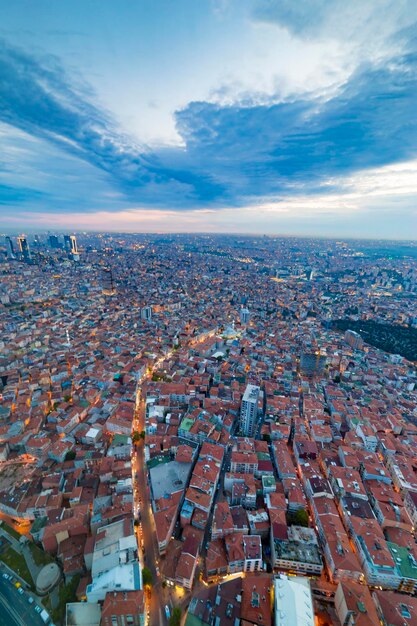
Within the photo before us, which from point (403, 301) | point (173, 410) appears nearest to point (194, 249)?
point (403, 301)

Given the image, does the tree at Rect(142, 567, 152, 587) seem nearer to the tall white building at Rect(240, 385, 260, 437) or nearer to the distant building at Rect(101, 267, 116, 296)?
the tall white building at Rect(240, 385, 260, 437)

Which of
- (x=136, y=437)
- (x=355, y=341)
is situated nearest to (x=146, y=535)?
(x=136, y=437)

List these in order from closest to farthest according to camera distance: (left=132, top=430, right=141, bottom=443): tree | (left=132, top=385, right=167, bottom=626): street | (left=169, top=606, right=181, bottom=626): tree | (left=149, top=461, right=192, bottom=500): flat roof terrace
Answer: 1. (left=169, top=606, right=181, bottom=626): tree
2. (left=132, top=385, right=167, bottom=626): street
3. (left=149, top=461, right=192, bottom=500): flat roof terrace
4. (left=132, top=430, right=141, bottom=443): tree

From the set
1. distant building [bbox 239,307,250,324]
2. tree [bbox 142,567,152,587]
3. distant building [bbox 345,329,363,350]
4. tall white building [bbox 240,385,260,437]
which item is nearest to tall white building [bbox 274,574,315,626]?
tree [bbox 142,567,152,587]

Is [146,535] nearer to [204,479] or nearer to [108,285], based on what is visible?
[204,479]

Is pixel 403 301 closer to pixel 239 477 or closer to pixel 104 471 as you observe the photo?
pixel 239 477

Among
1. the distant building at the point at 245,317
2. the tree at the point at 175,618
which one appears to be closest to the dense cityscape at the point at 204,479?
the tree at the point at 175,618
